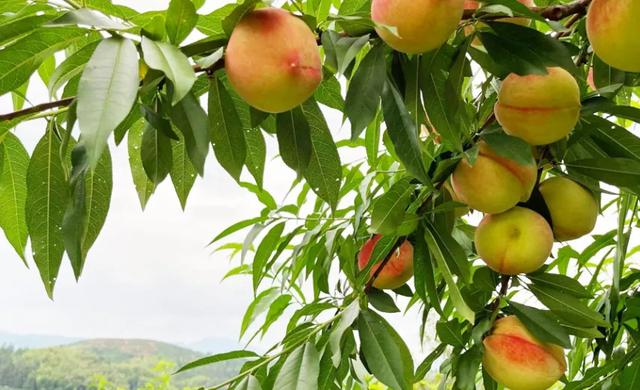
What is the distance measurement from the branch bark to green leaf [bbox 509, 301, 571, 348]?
0.83 feet

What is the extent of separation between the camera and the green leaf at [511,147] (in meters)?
0.53

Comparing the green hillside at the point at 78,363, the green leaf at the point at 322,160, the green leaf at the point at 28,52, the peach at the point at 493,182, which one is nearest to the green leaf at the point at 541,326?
the peach at the point at 493,182

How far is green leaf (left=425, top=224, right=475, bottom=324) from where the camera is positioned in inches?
22.2

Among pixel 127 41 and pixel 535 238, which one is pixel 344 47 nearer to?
pixel 127 41

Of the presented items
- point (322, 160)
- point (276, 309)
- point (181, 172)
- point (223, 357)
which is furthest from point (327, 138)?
point (276, 309)

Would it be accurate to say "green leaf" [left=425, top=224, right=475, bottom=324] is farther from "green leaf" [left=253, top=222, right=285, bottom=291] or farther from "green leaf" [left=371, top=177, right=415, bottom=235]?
"green leaf" [left=253, top=222, right=285, bottom=291]

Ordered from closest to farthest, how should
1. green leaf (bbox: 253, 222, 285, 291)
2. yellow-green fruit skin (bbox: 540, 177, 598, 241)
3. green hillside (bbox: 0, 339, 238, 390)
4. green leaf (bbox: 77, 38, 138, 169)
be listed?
green leaf (bbox: 77, 38, 138, 169), yellow-green fruit skin (bbox: 540, 177, 598, 241), green leaf (bbox: 253, 222, 285, 291), green hillside (bbox: 0, 339, 238, 390)

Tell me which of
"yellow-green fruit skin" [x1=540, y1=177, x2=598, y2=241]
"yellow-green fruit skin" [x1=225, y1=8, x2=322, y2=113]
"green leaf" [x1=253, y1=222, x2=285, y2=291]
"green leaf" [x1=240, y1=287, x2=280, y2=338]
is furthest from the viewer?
"green leaf" [x1=240, y1=287, x2=280, y2=338]

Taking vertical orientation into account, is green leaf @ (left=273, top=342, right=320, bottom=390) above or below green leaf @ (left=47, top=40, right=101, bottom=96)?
below

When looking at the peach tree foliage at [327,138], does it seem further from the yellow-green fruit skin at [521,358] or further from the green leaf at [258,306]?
the green leaf at [258,306]

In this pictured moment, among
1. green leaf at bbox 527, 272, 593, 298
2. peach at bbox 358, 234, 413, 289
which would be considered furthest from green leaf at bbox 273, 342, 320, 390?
green leaf at bbox 527, 272, 593, 298

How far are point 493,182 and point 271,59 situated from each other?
9.4 inches

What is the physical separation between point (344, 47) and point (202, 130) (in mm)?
104

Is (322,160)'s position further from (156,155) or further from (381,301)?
(381,301)
